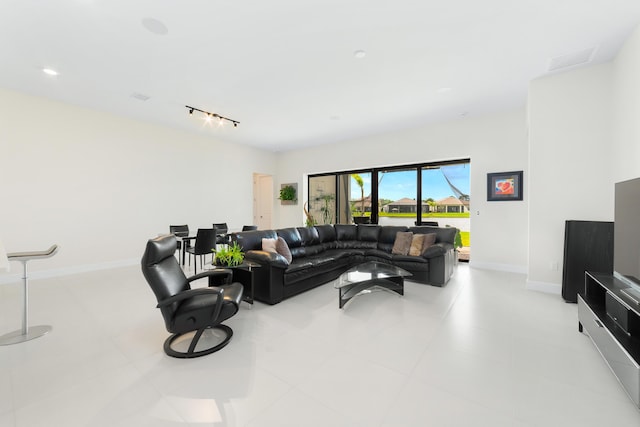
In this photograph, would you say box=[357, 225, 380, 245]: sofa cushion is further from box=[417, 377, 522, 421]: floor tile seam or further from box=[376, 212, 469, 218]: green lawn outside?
box=[417, 377, 522, 421]: floor tile seam

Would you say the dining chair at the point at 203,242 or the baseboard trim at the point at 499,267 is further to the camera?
the baseboard trim at the point at 499,267

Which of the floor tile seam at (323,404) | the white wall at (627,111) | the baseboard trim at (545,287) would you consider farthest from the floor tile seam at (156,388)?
the baseboard trim at (545,287)

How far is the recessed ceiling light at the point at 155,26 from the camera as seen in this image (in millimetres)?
2695

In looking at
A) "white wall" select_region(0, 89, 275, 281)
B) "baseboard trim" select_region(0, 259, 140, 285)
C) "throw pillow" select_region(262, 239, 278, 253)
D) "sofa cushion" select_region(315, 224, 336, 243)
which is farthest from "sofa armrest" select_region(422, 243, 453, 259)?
"baseboard trim" select_region(0, 259, 140, 285)

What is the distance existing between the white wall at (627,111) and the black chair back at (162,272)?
15.4 feet

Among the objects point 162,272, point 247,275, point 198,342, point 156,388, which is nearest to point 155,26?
point 162,272

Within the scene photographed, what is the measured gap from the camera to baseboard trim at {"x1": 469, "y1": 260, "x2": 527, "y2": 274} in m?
4.97

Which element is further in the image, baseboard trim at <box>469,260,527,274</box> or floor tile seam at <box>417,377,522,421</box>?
baseboard trim at <box>469,260,527,274</box>

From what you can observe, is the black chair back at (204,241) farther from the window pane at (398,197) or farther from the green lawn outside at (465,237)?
the green lawn outside at (465,237)

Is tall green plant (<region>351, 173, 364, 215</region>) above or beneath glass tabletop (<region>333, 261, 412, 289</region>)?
above

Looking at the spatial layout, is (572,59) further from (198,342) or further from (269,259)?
(198,342)

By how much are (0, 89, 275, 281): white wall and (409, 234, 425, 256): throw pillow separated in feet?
17.3

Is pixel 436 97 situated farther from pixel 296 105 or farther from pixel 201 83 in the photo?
pixel 201 83

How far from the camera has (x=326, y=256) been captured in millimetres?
4395
